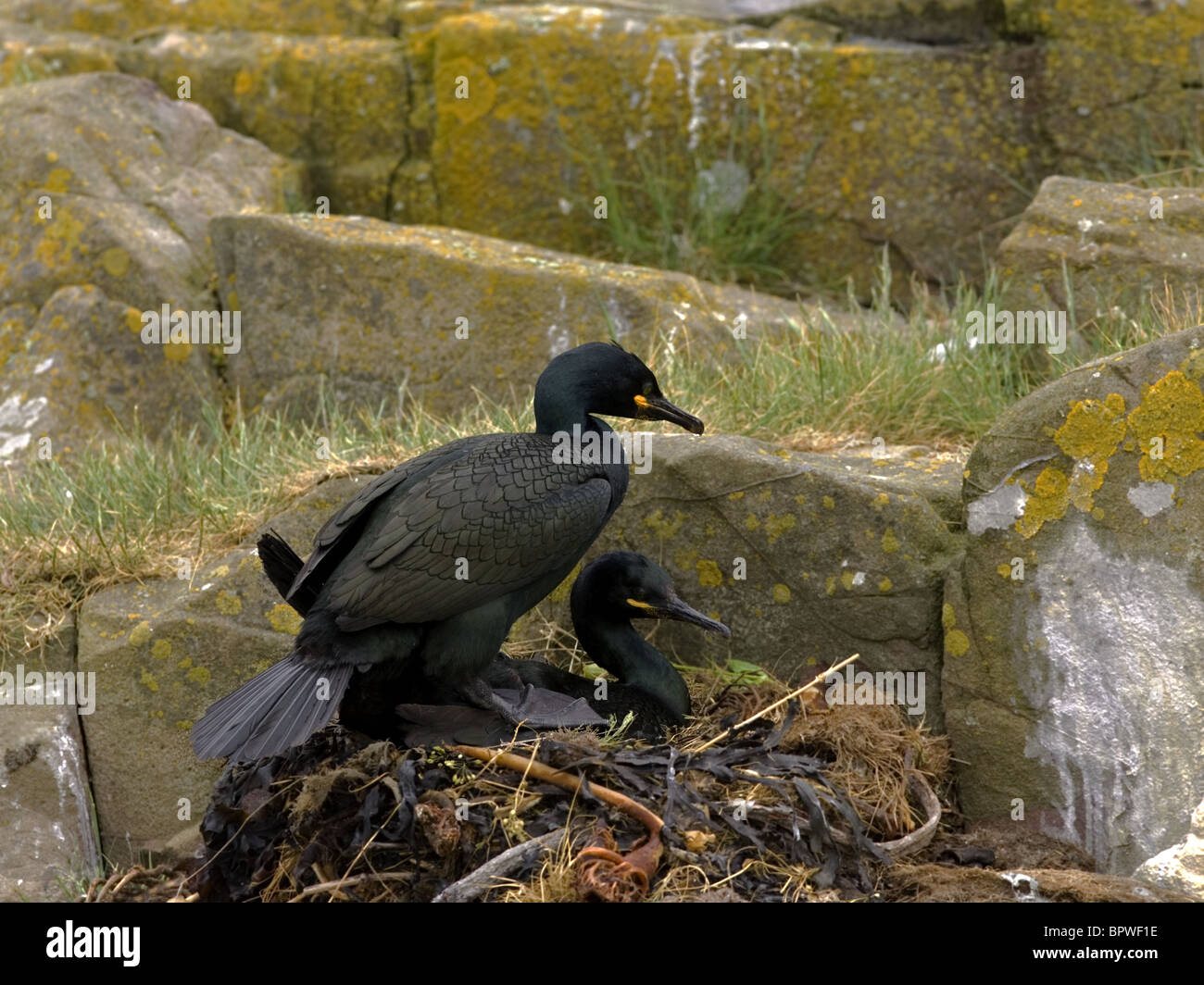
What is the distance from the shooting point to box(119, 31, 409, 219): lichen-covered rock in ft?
27.4

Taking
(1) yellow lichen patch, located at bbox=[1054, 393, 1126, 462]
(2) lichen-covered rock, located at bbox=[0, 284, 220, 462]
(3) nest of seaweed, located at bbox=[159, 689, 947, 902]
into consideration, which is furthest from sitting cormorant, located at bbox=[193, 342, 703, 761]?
(2) lichen-covered rock, located at bbox=[0, 284, 220, 462]

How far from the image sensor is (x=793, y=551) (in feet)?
16.1

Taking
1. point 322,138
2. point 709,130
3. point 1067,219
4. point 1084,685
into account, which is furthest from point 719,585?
point 322,138

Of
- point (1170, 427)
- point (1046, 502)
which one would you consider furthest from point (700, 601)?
point (1170, 427)

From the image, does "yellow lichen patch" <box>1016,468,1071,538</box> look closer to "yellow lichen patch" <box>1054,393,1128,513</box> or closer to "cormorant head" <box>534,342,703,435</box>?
"yellow lichen patch" <box>1054,393,1128,513</box>

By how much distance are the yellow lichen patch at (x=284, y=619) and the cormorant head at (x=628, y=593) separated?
1.08 metres

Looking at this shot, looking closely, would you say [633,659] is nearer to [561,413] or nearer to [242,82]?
[561,413]

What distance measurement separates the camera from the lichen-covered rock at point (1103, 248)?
20.0 feet

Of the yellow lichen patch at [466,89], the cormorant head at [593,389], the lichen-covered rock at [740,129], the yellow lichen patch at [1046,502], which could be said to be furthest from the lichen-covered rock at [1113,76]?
the cormorant head at [593,389]

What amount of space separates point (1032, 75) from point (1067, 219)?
5.81ft

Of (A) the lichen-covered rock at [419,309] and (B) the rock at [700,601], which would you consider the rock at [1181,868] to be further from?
(A) the lichen-covered rock at [419,309]

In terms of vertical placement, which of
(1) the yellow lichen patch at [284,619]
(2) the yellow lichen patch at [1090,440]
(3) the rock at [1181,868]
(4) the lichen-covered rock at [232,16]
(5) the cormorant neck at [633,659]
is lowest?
(3) the rock at [1181,868]
